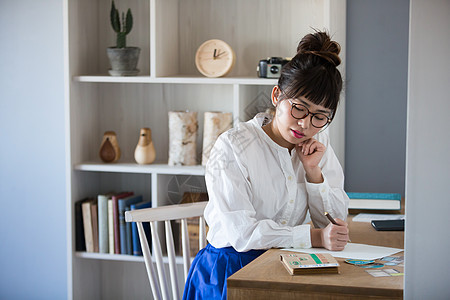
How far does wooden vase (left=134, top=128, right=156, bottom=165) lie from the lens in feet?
8.93

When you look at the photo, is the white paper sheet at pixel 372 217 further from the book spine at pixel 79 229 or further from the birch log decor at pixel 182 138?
the book spine at pixel 79 229

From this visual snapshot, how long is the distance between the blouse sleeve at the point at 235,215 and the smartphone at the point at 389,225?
15.0 inches

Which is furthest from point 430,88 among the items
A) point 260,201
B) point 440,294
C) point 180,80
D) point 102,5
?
point 102,5

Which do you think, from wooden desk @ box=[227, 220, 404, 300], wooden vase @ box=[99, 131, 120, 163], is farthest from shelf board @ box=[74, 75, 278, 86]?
wooden desk @ box=[227, 220, 404, 300]

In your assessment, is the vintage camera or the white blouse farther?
the vintage camera

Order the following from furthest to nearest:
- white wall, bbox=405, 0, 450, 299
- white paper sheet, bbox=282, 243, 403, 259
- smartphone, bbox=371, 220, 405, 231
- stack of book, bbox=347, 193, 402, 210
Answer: stack of book, bbox=347, 193, 402, 210
smartphone, bbox=371, 220, 405, 231
white paper sheet, bbox=282, 243, 403, 259
white wall, bbox=405, 0, 450, 299

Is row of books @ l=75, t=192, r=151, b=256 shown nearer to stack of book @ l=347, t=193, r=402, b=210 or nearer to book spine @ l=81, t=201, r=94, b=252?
book spine @ l=81, t=201, r=94, b=252

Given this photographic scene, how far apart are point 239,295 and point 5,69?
90.8 inches

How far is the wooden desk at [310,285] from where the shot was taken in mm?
1147

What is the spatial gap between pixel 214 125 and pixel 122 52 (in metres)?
0.57

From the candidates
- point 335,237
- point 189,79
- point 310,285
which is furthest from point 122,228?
point 310,285

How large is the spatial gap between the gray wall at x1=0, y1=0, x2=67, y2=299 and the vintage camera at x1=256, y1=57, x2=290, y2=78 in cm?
113

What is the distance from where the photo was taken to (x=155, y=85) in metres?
2.91

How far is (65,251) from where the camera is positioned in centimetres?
307
